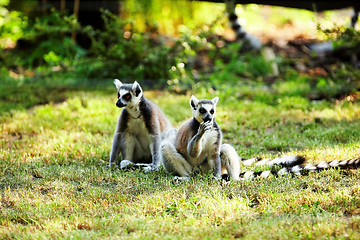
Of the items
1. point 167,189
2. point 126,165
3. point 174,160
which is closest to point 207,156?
point 174,160

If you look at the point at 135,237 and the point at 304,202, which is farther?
the point at 304,202

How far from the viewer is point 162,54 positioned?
27.5 feet

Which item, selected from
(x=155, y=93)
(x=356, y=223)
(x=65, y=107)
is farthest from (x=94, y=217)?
(x=155, y=93)

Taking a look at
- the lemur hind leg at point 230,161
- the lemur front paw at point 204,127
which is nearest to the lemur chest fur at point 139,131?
the lemur hind leg at point 230,161

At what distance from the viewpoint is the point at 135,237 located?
2.93 meters

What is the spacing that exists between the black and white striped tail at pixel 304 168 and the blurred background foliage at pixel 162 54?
3412 mm

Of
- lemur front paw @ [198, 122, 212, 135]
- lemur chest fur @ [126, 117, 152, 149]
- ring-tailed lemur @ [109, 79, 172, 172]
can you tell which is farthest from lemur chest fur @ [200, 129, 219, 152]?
lemur chest fur @ [126, 117, 152, 149]

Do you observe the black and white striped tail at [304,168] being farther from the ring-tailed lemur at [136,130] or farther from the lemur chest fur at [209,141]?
the ring-tailed lemur at [136,130]

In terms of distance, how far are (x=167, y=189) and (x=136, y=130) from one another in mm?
1233

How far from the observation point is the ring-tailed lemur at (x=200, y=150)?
4082 mm

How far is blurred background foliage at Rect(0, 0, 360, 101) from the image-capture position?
8.25m

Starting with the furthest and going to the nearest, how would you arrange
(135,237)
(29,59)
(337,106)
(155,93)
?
(29,59) → (155,93) → (337,106) → (135,237)

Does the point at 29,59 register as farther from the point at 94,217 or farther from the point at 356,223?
the point at 356,223

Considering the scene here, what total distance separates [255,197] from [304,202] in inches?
16.8
